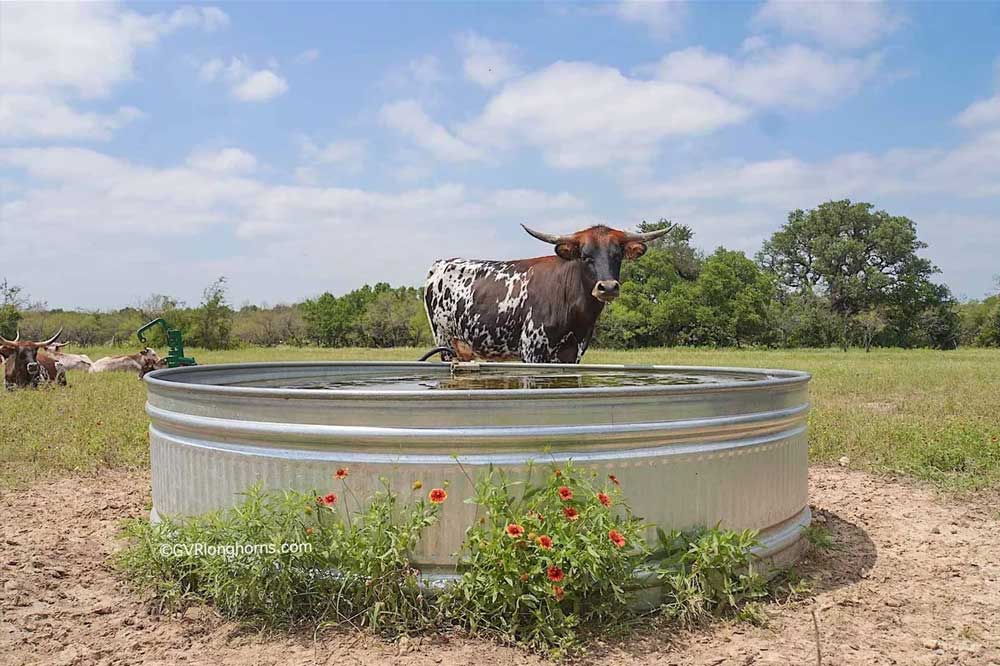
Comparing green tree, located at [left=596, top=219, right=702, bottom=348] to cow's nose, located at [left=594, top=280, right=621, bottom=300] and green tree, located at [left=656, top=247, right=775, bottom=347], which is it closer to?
green tree, located at [left=656, top=247, right=775, bottom=347]

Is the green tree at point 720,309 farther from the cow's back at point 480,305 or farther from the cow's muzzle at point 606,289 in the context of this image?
the cow's muzzle at point 606,289

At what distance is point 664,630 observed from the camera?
11.6 ft

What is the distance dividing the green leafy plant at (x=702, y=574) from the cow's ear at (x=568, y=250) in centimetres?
378

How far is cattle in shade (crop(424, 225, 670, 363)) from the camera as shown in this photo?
707 centimetres

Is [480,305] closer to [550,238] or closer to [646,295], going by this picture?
[550,238]

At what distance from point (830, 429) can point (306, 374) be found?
576cm

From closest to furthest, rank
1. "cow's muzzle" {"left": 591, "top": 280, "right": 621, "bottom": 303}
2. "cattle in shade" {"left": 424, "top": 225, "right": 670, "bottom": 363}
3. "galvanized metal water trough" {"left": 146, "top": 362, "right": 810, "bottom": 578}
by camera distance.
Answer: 1. "galvanized metal water trough" {"left": 146, "top": 362, "right": 810, "bottom": 578}
2. "cow's muzzle" {"left": 591, "top": 280, "right": 621, "bottom": 303}
3. "cattle in shade" {"left": 424, "top": 225, "right": 670, "bottom": 363}

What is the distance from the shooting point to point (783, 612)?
12.6 ft

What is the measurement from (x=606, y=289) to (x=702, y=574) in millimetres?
3413

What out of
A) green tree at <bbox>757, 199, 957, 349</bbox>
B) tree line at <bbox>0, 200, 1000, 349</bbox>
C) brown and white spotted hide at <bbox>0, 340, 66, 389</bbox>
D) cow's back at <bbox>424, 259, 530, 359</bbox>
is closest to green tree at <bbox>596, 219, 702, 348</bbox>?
tree line at <bbox>0, 200, 1000, 349</bbox>

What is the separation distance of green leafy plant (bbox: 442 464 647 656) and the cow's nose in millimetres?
3363

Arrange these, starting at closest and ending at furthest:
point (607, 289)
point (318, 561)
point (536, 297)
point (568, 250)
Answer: point (318, 561) → point (607, 289) → point (568, 250) → point (536, 297)

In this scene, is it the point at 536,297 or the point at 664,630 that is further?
the point at 536,297

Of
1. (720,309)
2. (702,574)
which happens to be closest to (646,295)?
(720,309)
